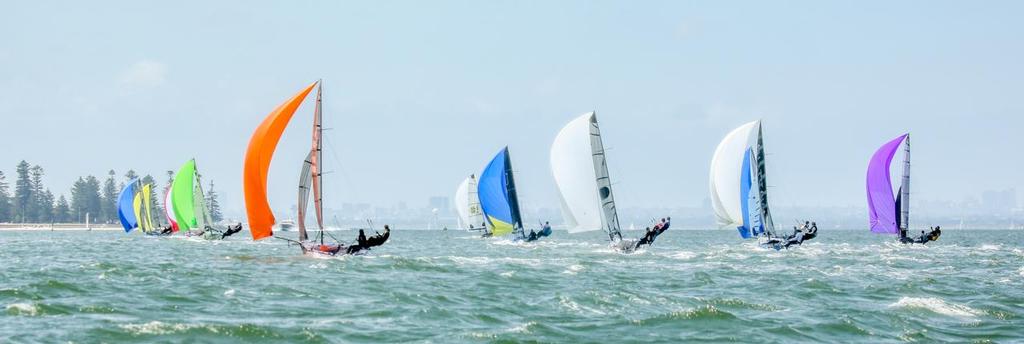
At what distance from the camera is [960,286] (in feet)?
132

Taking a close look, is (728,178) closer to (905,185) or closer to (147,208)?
(905,185)

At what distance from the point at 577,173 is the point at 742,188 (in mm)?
13387

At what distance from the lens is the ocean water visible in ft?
84.2

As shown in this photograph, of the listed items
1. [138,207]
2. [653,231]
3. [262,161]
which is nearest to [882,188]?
[653,231]

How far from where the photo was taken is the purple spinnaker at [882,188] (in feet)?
258

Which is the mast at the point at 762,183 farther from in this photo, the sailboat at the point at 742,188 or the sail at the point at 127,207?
the sail at the point at 127,207

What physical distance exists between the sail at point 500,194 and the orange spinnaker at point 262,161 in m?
41.8

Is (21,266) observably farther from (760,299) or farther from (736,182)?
(736,182)

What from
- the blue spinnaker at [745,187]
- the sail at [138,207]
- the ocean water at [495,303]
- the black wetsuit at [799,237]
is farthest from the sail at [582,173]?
the sail at [138,207]

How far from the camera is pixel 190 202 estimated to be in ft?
328

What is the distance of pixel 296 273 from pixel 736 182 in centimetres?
3782

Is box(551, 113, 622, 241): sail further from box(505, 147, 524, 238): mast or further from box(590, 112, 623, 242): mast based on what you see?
box(505, 147, 524, 238): mast

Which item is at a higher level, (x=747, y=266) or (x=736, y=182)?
(x=736, y=182)

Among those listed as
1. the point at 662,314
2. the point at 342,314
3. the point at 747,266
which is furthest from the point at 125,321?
the point at 747,266
